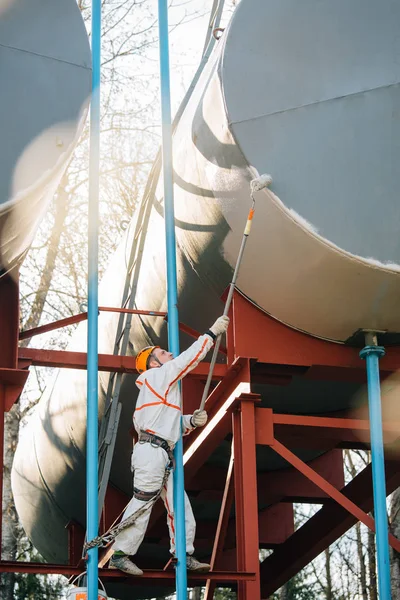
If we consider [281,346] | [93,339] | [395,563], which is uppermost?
[395,563]

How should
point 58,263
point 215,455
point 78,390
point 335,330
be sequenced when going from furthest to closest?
point 58,263, point 78,390, point 215,455, point 335,330

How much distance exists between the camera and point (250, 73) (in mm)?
7012

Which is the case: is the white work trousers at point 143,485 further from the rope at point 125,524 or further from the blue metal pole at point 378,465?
the blue metal pole at point 378,465

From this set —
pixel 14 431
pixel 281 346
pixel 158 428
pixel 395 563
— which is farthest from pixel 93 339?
pixel 395 563

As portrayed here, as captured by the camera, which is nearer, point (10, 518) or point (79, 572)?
point (79, 572)

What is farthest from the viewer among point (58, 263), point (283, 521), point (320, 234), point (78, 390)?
point (58, 263)

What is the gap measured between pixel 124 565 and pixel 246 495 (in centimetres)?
99

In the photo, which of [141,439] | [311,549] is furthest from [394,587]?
[141,439]

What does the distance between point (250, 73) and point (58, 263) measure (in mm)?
13223

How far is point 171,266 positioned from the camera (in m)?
7.09

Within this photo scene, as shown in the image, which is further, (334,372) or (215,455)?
(215,455)

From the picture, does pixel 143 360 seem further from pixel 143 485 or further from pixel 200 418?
pixel 143 485

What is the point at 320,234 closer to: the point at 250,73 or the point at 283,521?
the point at 250,73

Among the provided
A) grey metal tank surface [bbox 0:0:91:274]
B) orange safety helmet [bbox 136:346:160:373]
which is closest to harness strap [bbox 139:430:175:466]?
orange safety helmet [bbox 136:346:160:373]
